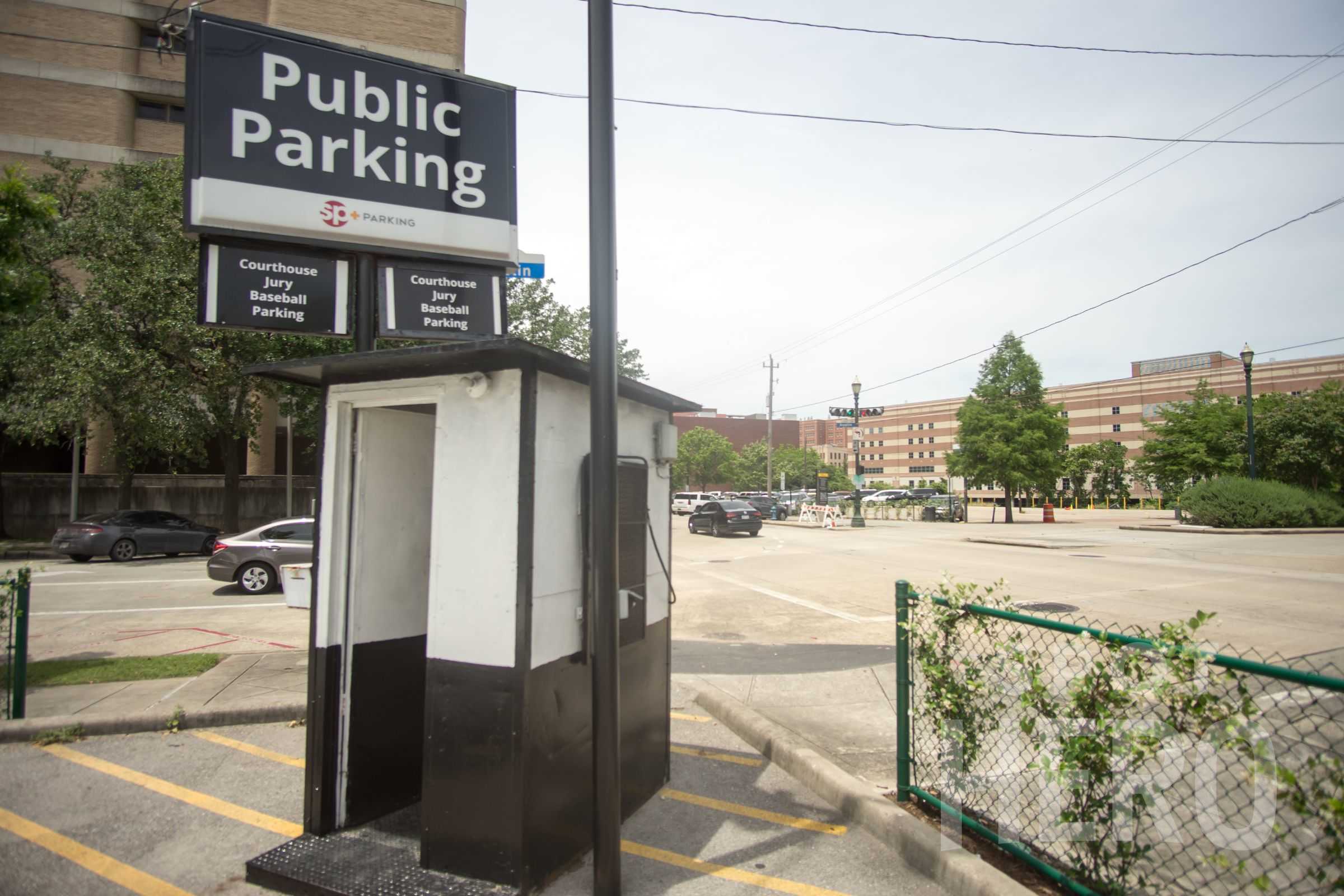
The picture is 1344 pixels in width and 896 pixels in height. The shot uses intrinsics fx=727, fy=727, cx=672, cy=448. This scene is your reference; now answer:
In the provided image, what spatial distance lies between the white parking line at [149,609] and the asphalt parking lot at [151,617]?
0.02 metres

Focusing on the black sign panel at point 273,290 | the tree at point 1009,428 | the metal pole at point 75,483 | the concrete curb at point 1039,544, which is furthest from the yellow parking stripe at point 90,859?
the tree at point 1009,428

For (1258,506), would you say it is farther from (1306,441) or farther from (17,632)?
(17,632)

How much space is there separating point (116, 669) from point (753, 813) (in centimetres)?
697

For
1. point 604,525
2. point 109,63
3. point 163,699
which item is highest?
point 109,63

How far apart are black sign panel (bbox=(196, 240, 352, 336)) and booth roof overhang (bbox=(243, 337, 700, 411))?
1.50 feet

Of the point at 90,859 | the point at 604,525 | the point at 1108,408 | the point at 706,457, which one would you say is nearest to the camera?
the point at 604,525

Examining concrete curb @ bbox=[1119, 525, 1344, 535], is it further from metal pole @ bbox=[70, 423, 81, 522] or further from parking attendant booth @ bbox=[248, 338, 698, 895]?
metal pole @ bbox=[70, 423, 81, 522]

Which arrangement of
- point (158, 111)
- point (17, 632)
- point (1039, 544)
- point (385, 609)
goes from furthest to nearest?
point (158, 111) → point (1039, 544) → point (17, 632) → point (385, 609)

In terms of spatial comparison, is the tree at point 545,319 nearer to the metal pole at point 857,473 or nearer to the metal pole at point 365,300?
the metal pole at point 857,473

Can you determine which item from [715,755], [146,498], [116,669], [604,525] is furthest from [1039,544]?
[146,498]

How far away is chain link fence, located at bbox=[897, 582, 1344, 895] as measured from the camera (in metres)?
2.37

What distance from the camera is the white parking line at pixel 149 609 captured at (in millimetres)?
11250

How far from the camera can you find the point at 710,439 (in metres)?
104

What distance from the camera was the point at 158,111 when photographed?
32156 mm
